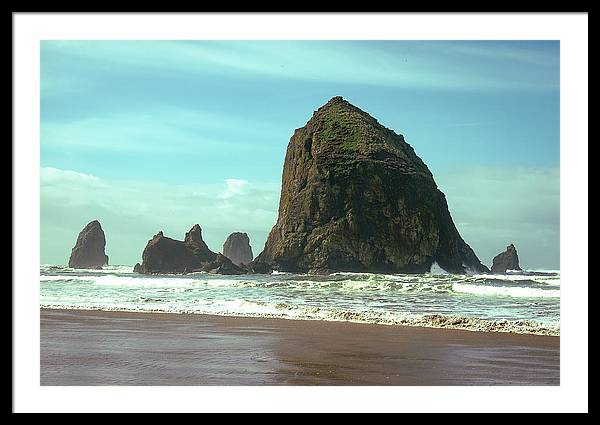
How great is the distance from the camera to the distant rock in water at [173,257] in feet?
123

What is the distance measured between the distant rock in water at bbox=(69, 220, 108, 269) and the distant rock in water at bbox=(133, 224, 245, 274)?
52.1 feet

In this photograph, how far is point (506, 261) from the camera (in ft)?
132

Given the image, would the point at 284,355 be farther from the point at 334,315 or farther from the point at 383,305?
the point at 383,305

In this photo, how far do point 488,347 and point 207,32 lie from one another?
4.38m

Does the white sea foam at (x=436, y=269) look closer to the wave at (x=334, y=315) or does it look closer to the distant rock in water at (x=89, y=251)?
the wave at (x=334, y=315)

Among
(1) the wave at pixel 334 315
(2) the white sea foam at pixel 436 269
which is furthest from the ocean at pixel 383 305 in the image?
(2) the white sea foam at pixel 436 269

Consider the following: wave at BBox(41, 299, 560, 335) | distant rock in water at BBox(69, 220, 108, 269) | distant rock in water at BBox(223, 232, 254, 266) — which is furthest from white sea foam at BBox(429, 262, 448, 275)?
distant rock in water at BBox(69, 220, 108, 269)

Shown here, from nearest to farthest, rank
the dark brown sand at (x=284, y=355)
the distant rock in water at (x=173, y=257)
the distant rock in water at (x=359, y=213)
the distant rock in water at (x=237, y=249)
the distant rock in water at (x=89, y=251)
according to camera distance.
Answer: the dark brown sand at (x=284, y=355) → the distant rock in water at (x=359, y=213) → the distant rock in water at (x=173, y=257) → the distant rock in water at (x=89, y=251) → the distant rock in water at (x=237, y=249)

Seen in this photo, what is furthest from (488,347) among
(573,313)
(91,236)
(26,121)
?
(91,236)

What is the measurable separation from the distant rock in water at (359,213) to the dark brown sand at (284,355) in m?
25.8

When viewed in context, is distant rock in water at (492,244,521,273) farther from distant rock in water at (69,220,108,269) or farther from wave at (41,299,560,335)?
distant rock in water at (69,220,108,269)

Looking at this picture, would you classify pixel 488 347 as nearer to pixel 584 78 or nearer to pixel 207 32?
pixel 584 78
